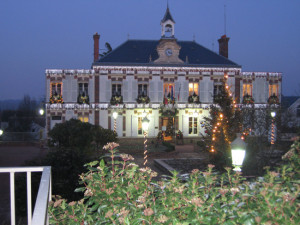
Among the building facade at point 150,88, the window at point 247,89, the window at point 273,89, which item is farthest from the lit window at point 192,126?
the window at point 273,89

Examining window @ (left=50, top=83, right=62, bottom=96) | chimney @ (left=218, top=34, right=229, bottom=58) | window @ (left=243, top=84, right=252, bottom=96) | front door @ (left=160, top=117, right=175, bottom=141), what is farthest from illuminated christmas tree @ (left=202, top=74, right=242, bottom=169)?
chimney @ (left=218, top=34, right=229, bottom=58)

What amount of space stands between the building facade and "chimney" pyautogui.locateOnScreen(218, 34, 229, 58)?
1876mm

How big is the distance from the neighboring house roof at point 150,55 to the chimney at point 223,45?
1359 mm

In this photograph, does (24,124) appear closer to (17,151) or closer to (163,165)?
(17,151)

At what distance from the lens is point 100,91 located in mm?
29594

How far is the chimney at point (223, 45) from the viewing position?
32.6 m

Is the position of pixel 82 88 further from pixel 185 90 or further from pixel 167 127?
pixel 185 90

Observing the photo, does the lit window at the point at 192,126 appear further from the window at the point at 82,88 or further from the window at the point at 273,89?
the window at the point at 82,88

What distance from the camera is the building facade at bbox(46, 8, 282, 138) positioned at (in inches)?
1152

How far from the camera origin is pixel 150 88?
3005cm

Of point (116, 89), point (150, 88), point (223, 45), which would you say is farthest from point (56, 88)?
point (223, 45)

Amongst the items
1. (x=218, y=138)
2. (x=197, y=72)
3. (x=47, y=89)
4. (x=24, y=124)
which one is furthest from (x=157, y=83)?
(x=24, y=124)

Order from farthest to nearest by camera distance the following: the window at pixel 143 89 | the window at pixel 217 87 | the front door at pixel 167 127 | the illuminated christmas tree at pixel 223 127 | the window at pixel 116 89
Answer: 1. the window at pixel 217 87
2. the window at pixel 143 89
3. the window at pixel 116 89
4. the front door at pixel 167 127
5. the illuminated christmas tree at pixel 223 127

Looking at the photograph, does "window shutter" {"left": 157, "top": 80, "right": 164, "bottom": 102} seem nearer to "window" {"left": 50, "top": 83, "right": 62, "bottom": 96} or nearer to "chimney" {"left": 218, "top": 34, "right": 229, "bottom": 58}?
"chimney" {"left": 218, "top": 34, "right": 229, "bottom": 58}
